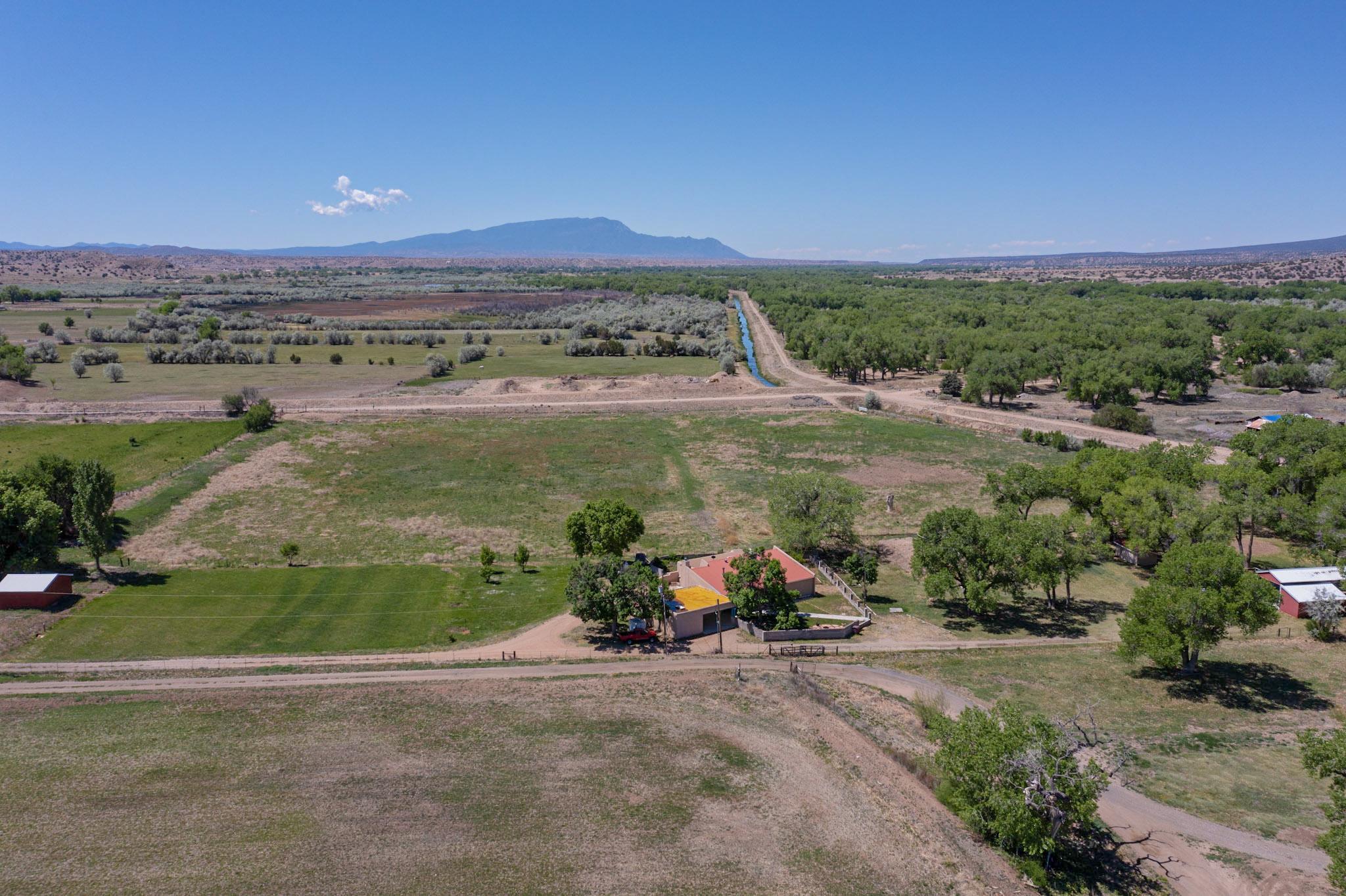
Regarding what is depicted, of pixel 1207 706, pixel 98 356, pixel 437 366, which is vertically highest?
pixel 98 356

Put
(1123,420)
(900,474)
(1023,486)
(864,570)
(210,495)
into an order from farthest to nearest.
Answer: (1123,420) < (900,474) < (210,495) < (1023,486) < (864,570)

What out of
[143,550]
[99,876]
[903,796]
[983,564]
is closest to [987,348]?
[983,564]

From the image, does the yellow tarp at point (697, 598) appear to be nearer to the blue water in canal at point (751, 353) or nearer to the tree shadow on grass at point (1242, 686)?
the tree shadow on grass at point (1242, 686)

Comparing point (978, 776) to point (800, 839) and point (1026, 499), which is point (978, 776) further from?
point (1026, 499)

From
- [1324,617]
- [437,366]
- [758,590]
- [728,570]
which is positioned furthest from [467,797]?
[437,366]

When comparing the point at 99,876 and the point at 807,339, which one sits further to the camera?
the point at 807,339

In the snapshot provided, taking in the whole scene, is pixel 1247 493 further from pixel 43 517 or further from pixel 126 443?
pixel 126 443
